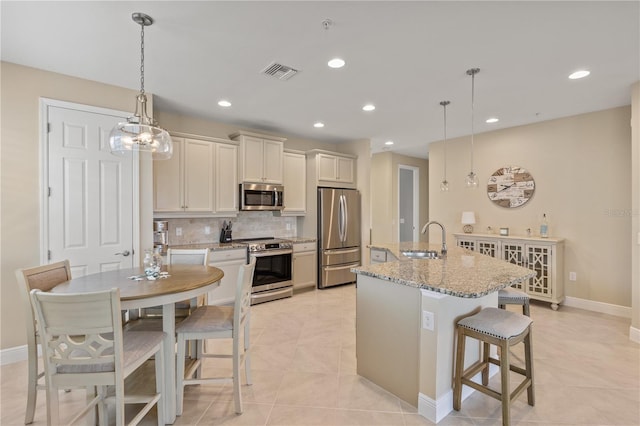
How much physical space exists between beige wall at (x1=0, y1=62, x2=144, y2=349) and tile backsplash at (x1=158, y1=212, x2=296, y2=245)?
151 cm

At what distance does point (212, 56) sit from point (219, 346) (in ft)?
8.83

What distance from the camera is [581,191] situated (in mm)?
4117

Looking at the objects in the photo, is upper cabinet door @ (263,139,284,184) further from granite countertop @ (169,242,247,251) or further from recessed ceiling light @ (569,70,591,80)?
recessed ceiling light @ (569,70,591,80)

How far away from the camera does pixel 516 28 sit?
2.15m

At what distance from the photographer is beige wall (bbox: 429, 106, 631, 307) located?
12.5ft

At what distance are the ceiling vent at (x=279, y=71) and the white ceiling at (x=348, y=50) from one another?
7 cm

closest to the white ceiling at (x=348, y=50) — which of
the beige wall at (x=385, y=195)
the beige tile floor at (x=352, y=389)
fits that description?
the beige tile floor at (x=352, y=389)

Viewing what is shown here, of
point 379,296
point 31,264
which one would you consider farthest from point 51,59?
point 379,296

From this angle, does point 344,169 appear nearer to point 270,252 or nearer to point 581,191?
point 270,252

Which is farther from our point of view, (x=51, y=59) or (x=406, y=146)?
(x=406, y=146)

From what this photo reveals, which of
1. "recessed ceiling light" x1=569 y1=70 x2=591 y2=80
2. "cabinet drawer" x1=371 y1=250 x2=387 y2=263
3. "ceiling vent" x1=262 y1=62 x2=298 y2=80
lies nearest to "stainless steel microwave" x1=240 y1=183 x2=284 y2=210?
"cabinet drawer" x1=371 y1=250 x2=387 y2=263

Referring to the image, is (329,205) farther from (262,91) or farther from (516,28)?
(516,28)

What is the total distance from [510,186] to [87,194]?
18.4ft

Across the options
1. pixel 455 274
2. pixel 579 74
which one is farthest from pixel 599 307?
pixel 455 274
